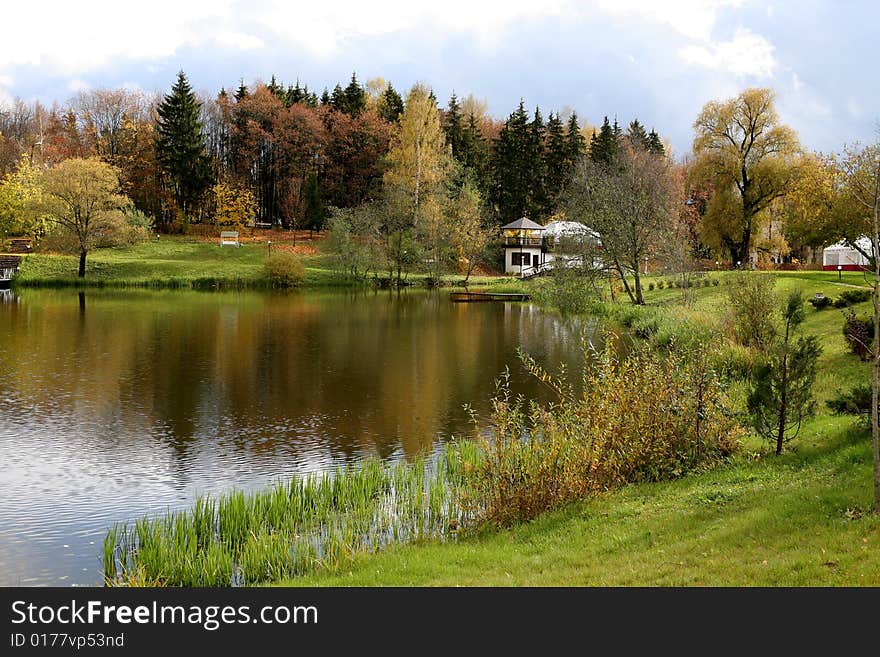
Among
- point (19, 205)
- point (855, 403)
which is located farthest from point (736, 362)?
point (19, 205)

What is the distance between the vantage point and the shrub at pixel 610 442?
9.88 m

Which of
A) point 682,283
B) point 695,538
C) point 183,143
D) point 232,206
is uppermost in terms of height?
point 183,143

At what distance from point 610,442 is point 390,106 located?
3067 inches

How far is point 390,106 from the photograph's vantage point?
83.9 m

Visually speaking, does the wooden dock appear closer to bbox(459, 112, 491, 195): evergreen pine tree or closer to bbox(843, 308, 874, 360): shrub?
bbox(459, 112, 491, 195): evergreen pine tree

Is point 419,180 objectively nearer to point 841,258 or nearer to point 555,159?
point 555,159

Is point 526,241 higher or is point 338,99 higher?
point 338,99

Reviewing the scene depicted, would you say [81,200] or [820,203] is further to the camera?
[81,200]

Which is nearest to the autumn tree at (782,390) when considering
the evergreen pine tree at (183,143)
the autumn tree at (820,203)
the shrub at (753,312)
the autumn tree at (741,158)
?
the shrub at (753,312)

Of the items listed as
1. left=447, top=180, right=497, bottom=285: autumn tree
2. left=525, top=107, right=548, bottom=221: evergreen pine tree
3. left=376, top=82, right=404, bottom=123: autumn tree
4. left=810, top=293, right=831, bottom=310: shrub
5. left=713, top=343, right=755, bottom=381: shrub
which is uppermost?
left=376, top=82, right=404, bottom=123: autumn tree

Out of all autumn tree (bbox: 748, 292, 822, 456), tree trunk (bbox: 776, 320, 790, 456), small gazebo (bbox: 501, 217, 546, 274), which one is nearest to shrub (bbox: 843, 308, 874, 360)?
autumn tree (bbox: 748, 292, 822, 456)

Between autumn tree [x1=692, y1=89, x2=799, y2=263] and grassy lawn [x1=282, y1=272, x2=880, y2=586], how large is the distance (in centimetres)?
4459

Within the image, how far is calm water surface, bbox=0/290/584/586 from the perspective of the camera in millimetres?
11648
